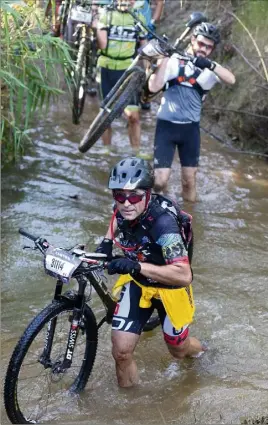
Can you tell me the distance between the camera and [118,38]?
299 inches

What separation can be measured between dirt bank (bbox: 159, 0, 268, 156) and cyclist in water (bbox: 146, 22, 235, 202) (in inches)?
57.3

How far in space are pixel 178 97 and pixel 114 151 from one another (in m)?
2.14

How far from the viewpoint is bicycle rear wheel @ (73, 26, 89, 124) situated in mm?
7426

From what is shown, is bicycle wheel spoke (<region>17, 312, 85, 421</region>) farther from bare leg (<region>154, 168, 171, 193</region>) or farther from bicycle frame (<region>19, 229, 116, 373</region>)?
bare leg (<region>154, 168, 171, 193</region>)

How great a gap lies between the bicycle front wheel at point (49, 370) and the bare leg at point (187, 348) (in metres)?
0.52

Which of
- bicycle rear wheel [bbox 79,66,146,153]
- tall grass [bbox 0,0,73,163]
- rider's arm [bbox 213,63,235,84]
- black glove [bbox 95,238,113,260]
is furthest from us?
bicycle rear wheel [bbox 79,66,146,153]

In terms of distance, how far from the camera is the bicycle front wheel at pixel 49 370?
11.5 ft

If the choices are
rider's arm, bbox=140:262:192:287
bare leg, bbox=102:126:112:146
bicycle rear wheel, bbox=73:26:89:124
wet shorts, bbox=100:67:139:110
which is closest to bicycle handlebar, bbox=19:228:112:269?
rider's arm, bbox=140:262:192:287

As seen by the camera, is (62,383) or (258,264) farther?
(258,264)

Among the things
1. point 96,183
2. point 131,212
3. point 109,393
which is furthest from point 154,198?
point 96,183

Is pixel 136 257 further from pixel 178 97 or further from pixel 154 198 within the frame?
pixel 178 97

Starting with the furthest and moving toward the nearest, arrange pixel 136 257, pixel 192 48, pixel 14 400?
pixel 192 48 < pixel 136 257 < pixel 14 400

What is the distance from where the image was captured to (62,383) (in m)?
4.04

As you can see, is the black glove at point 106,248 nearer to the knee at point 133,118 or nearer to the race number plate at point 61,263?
the race number plate at point 61,263
